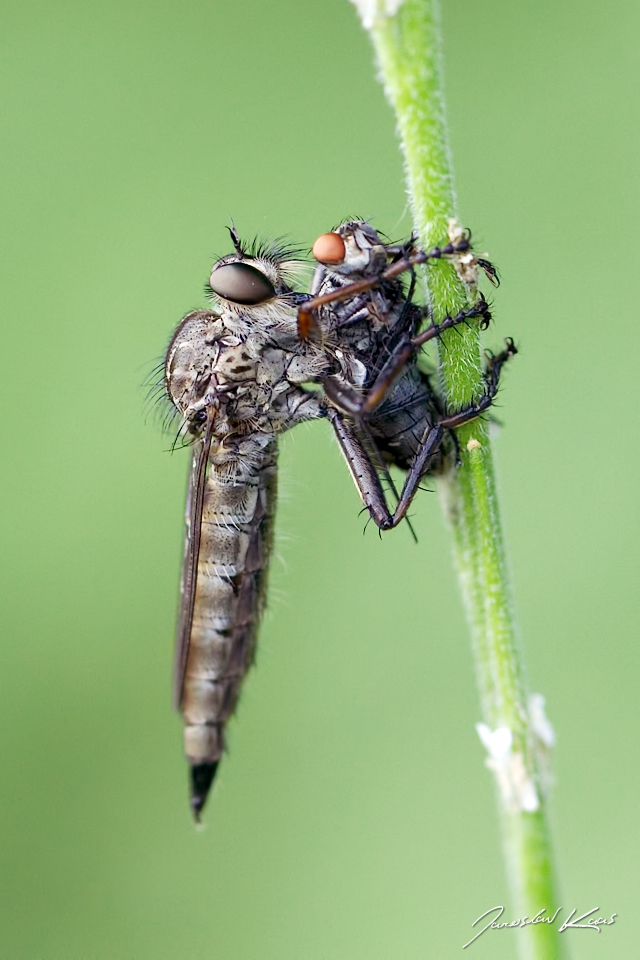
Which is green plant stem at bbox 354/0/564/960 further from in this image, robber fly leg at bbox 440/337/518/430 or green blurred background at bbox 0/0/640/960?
green blurred background at bbox 0/0/640/960

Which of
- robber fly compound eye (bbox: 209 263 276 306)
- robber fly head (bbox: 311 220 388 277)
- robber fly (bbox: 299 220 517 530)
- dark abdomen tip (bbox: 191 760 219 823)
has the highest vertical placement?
robber fly compound eye (bbox: 209 263 276 306)

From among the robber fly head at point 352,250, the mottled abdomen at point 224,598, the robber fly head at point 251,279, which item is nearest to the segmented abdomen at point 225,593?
the mottled abdomen at point 224,598

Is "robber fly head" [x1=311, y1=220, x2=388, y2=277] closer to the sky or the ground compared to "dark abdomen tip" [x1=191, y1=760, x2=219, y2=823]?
closer to the sky

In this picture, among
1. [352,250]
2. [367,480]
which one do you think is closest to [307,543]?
[367,480]

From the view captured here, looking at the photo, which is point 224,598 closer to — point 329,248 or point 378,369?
point 378,369

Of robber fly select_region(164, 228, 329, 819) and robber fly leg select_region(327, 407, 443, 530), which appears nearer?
robber fly leg select_region(327, 407, 443, 530)

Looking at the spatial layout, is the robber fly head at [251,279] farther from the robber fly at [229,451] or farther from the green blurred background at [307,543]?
the green blurred background at [307,543]

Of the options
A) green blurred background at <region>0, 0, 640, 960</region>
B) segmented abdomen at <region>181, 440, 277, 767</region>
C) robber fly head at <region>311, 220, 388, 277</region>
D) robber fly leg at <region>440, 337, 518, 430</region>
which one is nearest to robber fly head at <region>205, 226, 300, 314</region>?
robber fly head at <region>311, 220, 388, 277</region>

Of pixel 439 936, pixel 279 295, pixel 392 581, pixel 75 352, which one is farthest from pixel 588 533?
pixel 75 352
